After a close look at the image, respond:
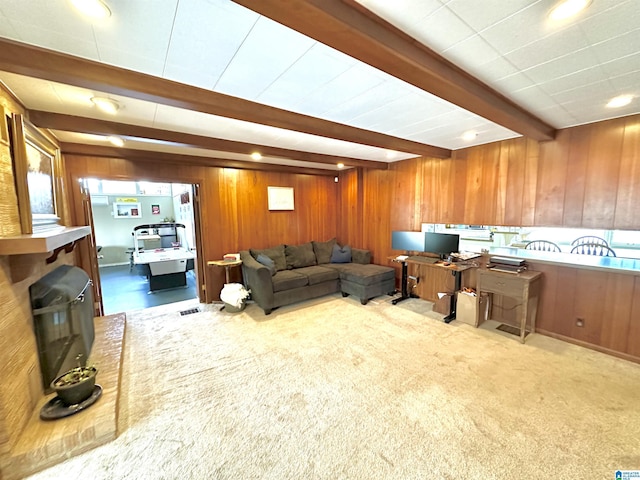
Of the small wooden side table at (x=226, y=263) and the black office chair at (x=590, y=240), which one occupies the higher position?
the black office chair at (x=590, y=240)

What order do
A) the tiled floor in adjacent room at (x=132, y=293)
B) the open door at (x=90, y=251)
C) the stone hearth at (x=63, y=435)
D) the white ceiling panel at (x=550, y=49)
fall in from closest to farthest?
1. the white ceiling panel at (x=550, y=49)
2. the stone hearth at (x=63, y=435)
3. the open door at (x=90, y=251)
4. the tiled floor in adjacent room at (x=132, y=293)

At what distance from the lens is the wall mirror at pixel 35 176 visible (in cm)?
188

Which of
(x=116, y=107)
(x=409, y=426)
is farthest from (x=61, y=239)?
(x=409, y=426)

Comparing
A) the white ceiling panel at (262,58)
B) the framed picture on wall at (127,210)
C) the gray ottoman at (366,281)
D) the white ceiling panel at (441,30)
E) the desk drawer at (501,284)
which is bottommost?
the gray ottoman at (366,281)

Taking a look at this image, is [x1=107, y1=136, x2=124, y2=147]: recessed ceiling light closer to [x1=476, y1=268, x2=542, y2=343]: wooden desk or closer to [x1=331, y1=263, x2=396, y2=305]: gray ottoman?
[x1=331, y1=263, x2=396, y2=305]: gray ottoman

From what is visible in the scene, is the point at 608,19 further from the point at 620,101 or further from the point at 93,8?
the point at 93,8

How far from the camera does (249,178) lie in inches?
186

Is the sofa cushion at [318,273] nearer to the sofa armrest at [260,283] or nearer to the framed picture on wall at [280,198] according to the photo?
the sofa armrest at [260,283]

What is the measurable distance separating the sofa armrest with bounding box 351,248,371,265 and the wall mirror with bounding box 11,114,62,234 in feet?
13.9

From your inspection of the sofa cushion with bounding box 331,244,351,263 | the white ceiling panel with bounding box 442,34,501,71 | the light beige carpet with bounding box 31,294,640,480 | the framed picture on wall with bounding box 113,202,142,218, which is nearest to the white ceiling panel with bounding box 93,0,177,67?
the white ceiling panel with bounding box 442,34,501,71

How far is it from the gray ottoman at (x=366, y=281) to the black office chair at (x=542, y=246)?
195 centimetres

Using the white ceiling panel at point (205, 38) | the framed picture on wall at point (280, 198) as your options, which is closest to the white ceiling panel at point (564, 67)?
the white ceiling panel at point (205, 38)

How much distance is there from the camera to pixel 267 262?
4.21 meters

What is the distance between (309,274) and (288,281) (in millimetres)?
424
